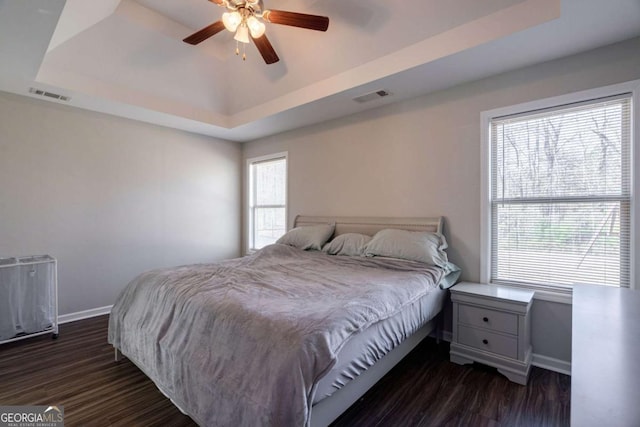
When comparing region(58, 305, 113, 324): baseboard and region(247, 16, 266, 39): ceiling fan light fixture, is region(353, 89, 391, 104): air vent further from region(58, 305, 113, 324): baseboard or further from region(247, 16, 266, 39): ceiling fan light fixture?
region(58, 305, 113, 324): baseboard

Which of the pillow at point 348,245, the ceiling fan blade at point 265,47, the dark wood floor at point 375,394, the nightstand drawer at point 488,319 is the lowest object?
the dark wood floor at point 375,394

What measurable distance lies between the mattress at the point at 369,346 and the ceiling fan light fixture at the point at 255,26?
2250mm

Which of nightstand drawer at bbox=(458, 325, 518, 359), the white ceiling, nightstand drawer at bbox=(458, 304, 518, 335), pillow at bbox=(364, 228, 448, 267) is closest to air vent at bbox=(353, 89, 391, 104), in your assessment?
the white ceiling

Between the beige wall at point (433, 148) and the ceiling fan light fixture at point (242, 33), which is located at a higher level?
the ceiling fan light fixture at point (242, 33)

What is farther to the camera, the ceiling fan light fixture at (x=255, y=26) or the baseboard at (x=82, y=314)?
the baseboard at (x=82, y=314)

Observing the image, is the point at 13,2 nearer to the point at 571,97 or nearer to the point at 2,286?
the point at 2,286

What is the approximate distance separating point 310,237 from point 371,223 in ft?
2.53

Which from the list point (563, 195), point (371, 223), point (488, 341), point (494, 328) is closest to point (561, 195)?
point (563, 195)

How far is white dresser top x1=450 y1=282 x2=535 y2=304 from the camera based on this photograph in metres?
2.29

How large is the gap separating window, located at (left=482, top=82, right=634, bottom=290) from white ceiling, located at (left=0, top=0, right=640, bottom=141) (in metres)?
0.54

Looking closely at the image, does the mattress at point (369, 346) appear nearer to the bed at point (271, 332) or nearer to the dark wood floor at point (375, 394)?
the bed at point (271, 332)

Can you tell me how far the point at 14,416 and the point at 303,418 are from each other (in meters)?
1.96

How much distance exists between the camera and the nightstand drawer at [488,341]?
2252 mm

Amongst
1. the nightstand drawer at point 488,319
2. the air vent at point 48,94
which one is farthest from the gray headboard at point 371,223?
the air vent at point 48,94
